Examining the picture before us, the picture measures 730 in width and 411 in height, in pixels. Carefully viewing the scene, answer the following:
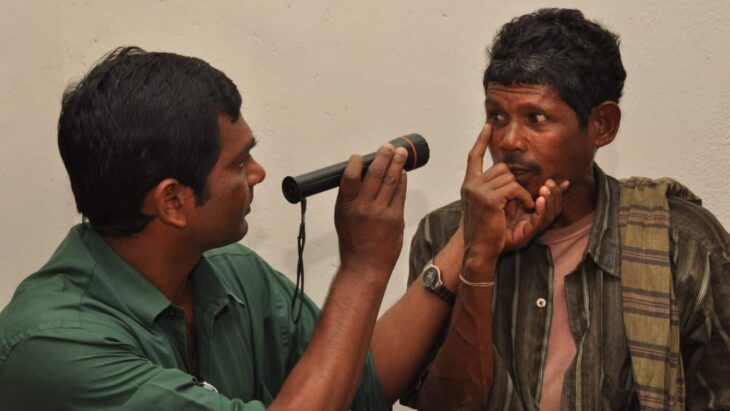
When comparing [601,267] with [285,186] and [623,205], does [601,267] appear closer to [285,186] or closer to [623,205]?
[623,205]

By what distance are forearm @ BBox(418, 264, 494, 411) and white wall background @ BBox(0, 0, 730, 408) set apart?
0.65 m

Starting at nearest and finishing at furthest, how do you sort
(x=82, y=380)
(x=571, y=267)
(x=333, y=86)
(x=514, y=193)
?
(x=82, y=380) < (x=514, y=193) < (x=571, y=267) < (x=333, y=86)

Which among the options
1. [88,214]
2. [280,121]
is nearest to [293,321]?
[88,214]

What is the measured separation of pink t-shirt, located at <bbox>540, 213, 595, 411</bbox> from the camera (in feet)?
6.26

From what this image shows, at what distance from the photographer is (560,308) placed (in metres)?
1.98

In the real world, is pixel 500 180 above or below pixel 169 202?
above

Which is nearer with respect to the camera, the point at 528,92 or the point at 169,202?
the point at 169,202

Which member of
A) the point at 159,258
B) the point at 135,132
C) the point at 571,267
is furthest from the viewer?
the point at 571,267

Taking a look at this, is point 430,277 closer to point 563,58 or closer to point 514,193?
point 514,193

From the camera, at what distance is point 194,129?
160 cm

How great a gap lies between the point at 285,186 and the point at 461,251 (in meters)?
0.51

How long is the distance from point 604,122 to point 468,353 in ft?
1.80

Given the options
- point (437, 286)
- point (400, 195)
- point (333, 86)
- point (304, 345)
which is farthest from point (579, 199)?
point (333, 86)

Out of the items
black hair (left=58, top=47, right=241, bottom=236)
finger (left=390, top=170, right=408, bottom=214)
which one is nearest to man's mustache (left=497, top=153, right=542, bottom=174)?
finger (left=390, top=170, right=408, bottom=214)
